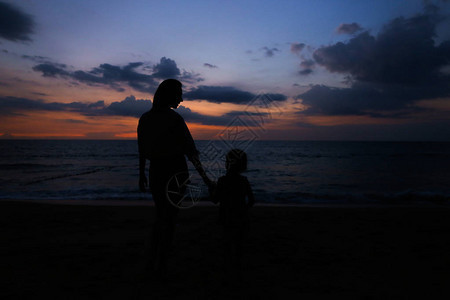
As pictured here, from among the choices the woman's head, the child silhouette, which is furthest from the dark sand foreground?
the woman's head

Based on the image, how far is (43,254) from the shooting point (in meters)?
3.67

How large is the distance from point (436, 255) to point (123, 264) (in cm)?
429

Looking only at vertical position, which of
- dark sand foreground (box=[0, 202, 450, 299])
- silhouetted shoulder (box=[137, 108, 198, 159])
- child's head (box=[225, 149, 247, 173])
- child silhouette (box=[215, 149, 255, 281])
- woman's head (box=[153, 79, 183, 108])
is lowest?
dark sand foreground (box=[0, 202, 450, 299])

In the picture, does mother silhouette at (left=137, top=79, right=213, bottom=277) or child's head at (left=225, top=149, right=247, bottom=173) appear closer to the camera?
mother silhouette at (left=137, top=79, right=213, bottom=277)

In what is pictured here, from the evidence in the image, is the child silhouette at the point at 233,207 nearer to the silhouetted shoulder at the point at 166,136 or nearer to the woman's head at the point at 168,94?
the silhouetted shoulder at the point at 166,136

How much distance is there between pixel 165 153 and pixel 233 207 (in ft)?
3.02

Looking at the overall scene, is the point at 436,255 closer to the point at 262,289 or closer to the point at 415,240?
the point at 415,240

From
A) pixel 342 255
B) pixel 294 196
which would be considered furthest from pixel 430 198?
pixel 342 255

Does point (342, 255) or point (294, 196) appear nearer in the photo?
point (342, 255)

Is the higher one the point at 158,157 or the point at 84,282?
the point at 158,157

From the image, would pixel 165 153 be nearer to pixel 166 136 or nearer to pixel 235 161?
pixel 166 136

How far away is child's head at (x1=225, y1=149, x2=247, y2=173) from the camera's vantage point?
284 centimetres

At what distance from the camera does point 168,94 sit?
9.13ft

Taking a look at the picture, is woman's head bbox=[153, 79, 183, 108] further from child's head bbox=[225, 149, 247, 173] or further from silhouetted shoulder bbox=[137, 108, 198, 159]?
child's head bbox=[225, 149, 247, 173]
